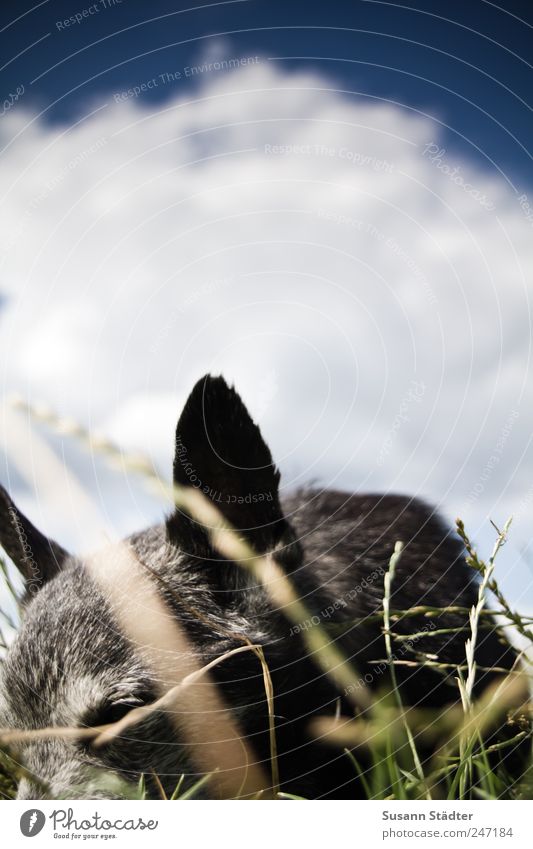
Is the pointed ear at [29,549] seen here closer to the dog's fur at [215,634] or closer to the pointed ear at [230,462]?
the dog's fur at [215,634]

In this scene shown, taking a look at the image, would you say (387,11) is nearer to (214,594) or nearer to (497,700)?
(214,594)

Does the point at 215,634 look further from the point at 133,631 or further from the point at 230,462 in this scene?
the point at 230,462

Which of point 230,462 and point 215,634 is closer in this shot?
point 230,462

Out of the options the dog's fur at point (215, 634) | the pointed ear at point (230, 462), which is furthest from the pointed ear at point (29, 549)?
the pointed ear at point (230, 462)

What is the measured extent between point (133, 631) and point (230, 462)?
0.80m

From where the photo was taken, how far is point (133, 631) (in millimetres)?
2596

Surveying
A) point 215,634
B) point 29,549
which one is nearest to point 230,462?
point 215,634

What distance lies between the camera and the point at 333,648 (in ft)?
8.89

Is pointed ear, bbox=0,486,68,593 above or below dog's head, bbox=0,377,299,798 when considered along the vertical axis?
above

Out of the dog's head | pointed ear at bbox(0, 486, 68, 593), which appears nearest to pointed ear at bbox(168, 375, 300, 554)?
the dog's head

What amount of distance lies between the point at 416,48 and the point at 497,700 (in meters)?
2.67

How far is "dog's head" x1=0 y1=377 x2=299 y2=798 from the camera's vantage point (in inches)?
96.4

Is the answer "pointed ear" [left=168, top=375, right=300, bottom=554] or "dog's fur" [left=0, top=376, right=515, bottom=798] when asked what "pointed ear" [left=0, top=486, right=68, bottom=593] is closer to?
"dog's fur" [left=0, top=376, right=515, bottom=798]
